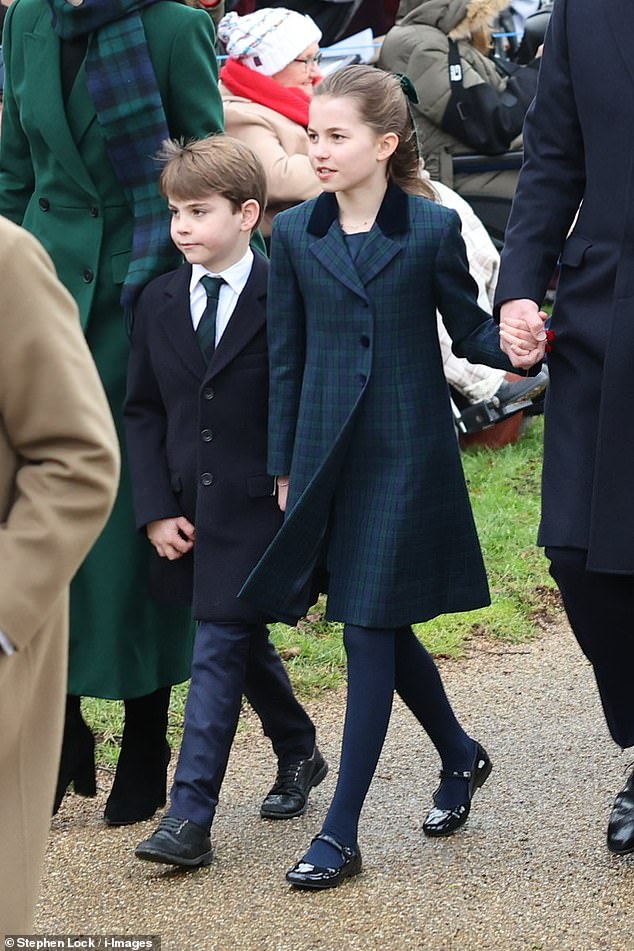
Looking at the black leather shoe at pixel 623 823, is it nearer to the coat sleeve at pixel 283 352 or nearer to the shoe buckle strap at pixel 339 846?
the shoe buckle strap at pixel 339 846

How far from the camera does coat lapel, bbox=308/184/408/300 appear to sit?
3574 millimetres

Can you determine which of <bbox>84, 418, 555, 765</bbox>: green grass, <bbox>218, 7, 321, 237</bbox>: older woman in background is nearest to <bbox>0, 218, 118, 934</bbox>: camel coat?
<bbox>84, 418, 555, 765</bbox>: green grass

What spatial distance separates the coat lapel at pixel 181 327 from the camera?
148 inches

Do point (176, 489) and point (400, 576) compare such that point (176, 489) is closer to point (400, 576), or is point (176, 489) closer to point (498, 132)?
point (400, 576)

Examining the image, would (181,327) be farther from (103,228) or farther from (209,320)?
(103,228)

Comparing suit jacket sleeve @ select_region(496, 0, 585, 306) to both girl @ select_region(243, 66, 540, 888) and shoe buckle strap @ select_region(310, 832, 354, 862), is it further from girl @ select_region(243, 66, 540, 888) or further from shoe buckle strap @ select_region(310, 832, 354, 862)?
shoe buckle strap @ select_region(310, 832, 354, 862)

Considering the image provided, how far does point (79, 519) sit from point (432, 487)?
1.59 meters

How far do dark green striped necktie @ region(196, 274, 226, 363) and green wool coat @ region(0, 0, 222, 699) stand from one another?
25cm

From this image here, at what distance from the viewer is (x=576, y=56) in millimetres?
3420

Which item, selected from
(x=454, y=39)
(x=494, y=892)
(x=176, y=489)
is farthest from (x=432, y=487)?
(x=454, y=39)

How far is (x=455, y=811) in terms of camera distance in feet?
12.4

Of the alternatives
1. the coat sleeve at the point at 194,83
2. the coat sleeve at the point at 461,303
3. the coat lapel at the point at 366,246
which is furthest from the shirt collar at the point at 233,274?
the coat sleeve at the point at 461,303

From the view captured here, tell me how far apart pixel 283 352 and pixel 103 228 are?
1.91 feet

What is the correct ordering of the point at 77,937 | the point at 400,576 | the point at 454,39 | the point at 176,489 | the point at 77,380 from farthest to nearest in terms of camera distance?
the point at 454,39
the point at 176,489
the point at 400,576
the point at 77,937
the point at 77,380
